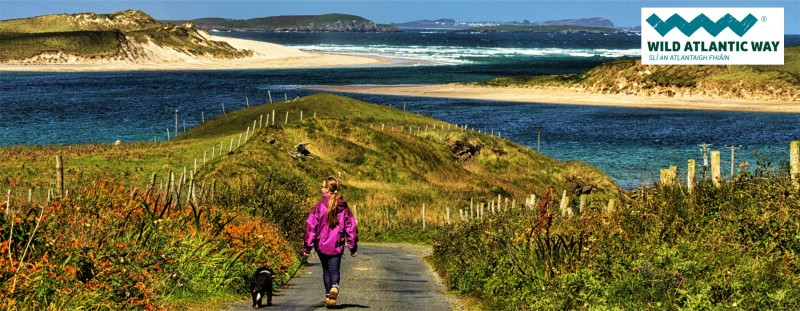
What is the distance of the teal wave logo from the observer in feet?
421

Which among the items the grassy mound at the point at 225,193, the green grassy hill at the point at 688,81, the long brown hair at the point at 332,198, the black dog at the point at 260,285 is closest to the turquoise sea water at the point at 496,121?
the grassy mound at the point at 225,193

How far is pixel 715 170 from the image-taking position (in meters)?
21.5

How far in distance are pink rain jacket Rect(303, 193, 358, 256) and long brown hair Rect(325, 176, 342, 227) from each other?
0.11 m

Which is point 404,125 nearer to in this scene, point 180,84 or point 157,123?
point 157,123

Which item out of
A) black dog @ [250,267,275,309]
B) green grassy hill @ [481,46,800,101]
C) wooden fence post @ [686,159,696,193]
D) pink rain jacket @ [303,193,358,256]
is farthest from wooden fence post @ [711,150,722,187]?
green grassy hill @ [481,46,800,101]

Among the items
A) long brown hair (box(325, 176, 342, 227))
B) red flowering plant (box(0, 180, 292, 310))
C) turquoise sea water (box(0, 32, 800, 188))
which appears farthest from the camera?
turquoise sea water (box(0, 32, 800, 188))

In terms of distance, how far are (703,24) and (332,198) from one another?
125211 mm

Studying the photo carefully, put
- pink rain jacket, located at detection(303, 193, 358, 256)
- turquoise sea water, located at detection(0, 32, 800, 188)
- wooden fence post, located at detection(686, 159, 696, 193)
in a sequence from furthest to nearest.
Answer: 1. turquoise sea water, located at detection(0, 32, 800, 188)
2. wooden fence post, located at detection(686, 159, 696, 193)
3. pink rain jacket, located at detection(303, 193, 358, 256)

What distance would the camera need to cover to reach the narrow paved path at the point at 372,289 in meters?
17.9

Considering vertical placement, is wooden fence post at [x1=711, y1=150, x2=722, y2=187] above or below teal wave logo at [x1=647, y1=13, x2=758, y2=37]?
below

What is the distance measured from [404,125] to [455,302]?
6544 cm

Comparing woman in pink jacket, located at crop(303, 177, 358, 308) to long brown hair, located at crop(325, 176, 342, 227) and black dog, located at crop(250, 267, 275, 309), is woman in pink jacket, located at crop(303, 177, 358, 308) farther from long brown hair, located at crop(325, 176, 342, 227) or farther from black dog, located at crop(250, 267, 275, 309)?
black dog, located at crop(250, 267, 275, 309)

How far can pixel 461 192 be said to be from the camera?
2430 inches

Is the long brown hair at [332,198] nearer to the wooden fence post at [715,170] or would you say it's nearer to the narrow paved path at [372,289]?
the narrow paved path at [372,289]
